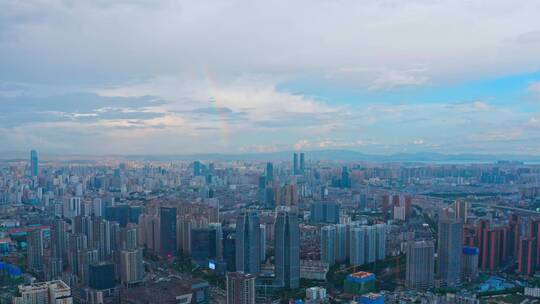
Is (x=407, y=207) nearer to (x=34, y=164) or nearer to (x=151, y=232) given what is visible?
(x=151, y=232)

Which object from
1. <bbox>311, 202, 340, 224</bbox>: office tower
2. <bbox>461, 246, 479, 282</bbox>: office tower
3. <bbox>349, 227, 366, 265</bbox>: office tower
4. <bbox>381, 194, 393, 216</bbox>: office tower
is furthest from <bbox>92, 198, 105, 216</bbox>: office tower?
<bbox>461, 246, 479, 282</bbox>: office tower

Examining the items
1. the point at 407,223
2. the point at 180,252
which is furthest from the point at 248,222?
the point at 407,223

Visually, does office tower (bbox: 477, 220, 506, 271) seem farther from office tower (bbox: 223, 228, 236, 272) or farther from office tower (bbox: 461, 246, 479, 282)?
office tower (bbox: 223, 228, 236, 272)

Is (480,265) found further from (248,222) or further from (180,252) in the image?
(180,252)

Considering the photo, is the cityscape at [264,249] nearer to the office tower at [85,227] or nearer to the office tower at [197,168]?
the office tower at [85,227]

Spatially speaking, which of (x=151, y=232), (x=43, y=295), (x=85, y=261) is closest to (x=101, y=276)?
(x=85, y=261)

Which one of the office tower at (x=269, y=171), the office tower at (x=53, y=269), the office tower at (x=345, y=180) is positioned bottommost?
the office tower at (x=53, y=269)

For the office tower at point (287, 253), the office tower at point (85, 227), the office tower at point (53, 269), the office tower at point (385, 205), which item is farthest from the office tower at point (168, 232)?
the office tower at point (385, 205)
